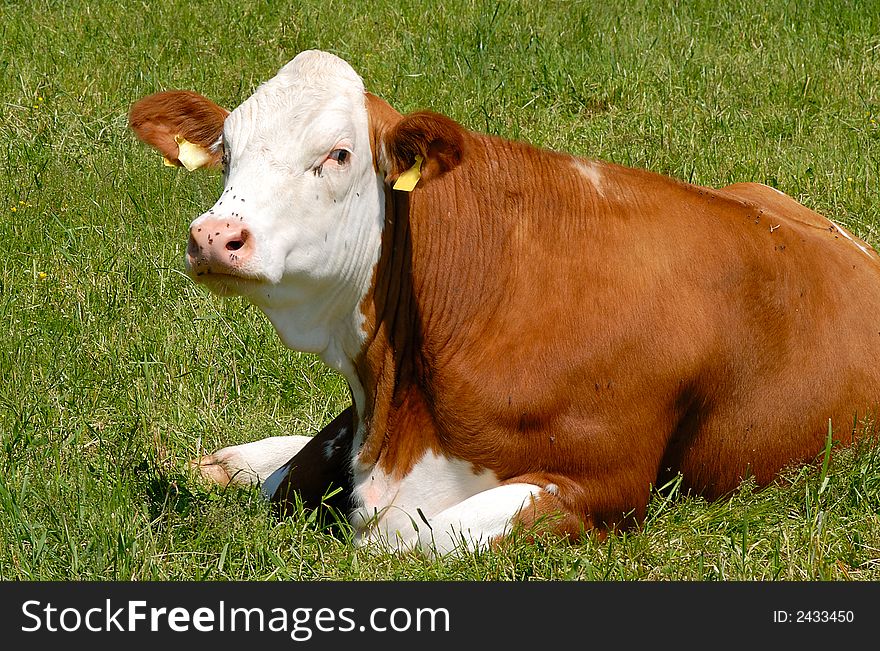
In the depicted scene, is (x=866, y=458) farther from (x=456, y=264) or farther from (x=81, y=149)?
(x=81, y=149)

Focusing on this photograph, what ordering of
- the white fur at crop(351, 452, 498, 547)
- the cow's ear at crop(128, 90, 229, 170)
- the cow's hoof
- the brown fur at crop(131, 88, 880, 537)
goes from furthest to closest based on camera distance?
1. the cow's hoof
2. the cow's ear at crop(128, 90, 229, 170)
3. the white fur at crop(351, 452, 498, 547)
4. the brown fur at crop(131, 88, 880, 537)

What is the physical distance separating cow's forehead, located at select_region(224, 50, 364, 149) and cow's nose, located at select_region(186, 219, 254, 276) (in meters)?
0.51

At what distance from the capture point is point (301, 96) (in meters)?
5.05

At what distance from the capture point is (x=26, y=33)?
10844mm

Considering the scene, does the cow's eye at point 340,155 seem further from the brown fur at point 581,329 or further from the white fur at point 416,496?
the white fur at point 416,496

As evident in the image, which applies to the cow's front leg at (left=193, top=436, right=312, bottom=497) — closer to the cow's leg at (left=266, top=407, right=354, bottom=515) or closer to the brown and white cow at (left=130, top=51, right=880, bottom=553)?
the cow's leg at (left=266, top=407, right=354, bottom=515)

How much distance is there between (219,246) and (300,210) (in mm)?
406

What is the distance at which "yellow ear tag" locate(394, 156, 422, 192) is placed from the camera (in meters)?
5.01

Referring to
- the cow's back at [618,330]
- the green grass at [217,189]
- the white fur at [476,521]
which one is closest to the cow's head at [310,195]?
the cow's back at [618,330]

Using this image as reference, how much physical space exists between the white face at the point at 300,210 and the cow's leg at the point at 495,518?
83 centimetres

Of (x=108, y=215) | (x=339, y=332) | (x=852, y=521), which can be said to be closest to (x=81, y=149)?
(x=108, y=215)

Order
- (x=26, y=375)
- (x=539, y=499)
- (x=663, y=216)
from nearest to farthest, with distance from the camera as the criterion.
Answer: (x=539, y=499) → (x=663, y=216) → (x=26, y=375)

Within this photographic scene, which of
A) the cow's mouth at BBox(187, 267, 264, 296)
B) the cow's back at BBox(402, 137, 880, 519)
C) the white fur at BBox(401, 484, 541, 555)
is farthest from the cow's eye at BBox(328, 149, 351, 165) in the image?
the white fur at BBox(401, 484, 541, 555)

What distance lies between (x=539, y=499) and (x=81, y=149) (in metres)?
5.57
